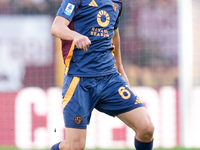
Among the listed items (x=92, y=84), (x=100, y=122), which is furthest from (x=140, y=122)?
(x=100, y=122)

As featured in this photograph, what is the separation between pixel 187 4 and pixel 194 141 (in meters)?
2.17

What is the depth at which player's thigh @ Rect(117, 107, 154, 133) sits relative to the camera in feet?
13.2

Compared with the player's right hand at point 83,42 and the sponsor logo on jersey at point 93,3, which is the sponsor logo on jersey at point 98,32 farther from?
the player's right hand at point 83,42

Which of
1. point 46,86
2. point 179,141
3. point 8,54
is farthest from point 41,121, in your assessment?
point 179,141

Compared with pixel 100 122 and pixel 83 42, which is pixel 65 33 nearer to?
pixel 83 42

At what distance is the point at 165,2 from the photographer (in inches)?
354

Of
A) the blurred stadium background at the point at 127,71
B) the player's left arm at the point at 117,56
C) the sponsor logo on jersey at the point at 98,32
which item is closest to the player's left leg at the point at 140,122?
the player's left arm at the point at 117,56

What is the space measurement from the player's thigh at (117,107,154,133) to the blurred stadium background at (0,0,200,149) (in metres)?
3.87

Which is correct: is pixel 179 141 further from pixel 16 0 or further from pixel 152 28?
pixel 16 0

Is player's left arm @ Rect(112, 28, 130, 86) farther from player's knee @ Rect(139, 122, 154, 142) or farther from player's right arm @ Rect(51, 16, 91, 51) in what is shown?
player's right arm @ Rect(51, 16, 91, 51)

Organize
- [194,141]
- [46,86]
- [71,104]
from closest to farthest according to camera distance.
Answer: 1. [71,104]
2. [194,141]
3. [46,86]

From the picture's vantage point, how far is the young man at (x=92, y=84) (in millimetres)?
3998

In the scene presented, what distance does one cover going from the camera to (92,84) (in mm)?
4066

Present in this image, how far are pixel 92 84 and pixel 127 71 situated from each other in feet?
15.9
